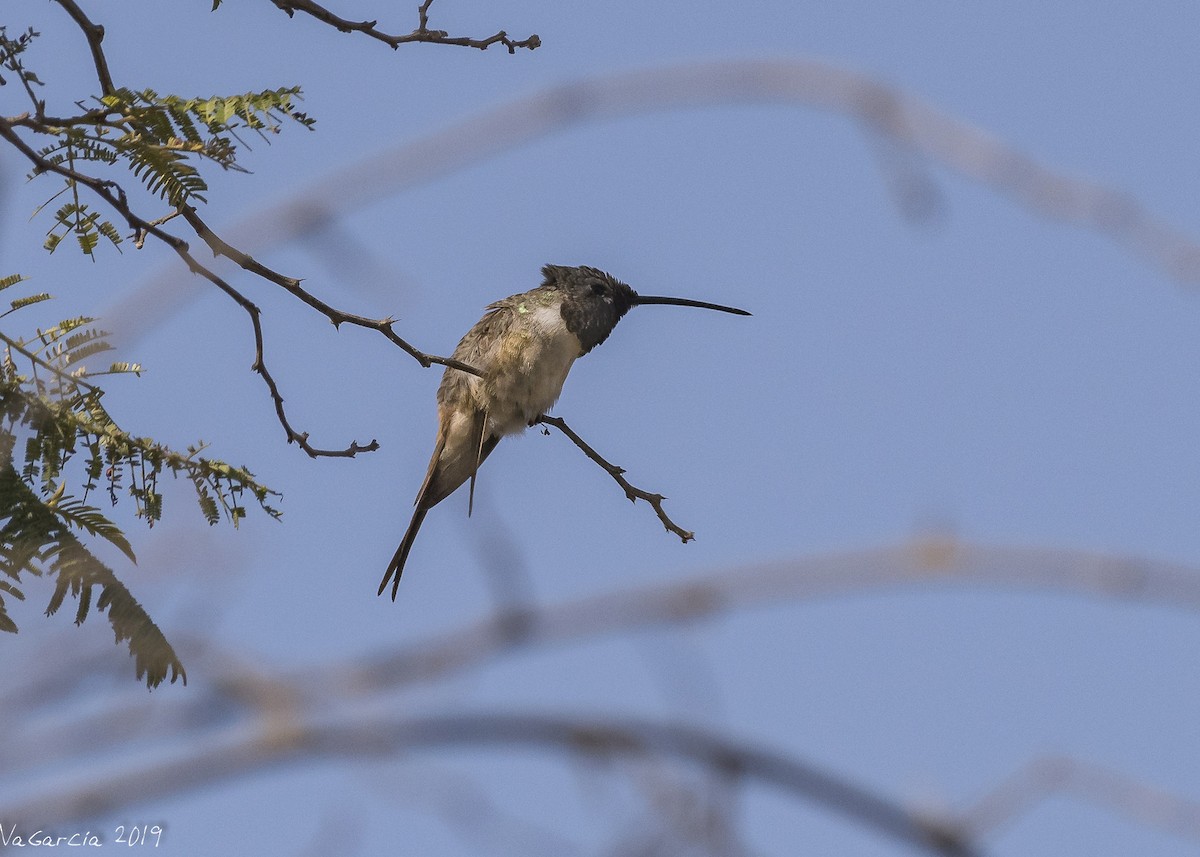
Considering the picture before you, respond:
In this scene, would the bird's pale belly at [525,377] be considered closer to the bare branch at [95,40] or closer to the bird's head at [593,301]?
the bird's head at [593,301]

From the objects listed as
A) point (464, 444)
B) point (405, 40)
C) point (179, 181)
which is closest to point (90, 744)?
point (179, 181)

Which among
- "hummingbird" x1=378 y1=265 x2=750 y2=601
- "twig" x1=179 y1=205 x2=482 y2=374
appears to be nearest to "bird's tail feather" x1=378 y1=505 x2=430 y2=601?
"hummingbird" x1=378 y1=265 x2=750 y2=601

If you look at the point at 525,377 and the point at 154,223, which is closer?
the point at 154,223

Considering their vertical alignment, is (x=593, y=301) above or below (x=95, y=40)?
above

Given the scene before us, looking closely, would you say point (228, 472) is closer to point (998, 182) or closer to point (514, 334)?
point (998, 182)

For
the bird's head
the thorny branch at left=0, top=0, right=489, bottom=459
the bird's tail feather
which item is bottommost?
the thorny branch at left=0, top=0, right=489, bottom=459

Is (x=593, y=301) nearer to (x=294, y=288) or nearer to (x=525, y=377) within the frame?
(x=525, y=377)

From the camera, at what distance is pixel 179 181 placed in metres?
2.87

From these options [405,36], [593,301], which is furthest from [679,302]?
[405,36]

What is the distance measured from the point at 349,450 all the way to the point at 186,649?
871mm

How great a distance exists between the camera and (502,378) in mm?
5625

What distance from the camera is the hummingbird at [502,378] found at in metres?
5.64

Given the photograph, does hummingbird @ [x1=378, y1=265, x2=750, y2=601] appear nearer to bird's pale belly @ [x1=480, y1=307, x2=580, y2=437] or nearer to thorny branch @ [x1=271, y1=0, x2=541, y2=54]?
bird's pale belly @ [x1=480, y1=307, x2=580, y2=437]

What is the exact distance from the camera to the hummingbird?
5.64 metres
